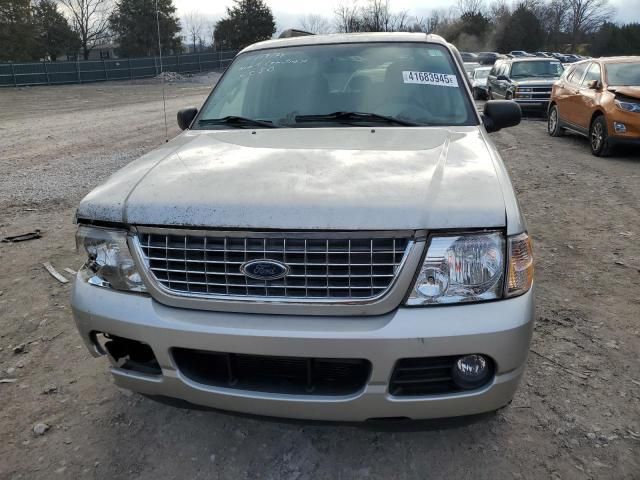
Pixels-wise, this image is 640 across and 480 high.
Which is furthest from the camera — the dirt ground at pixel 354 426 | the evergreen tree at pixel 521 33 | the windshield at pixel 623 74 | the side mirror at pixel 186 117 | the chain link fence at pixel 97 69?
the evergreen tree at pixel 521 33

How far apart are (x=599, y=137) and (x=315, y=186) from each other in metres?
8.71

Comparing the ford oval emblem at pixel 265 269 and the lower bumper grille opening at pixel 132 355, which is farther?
the lower bumper grille opening at pixel 132 355

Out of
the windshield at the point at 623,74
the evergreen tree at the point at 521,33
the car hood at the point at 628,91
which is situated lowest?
the car hood at the point at 628,91

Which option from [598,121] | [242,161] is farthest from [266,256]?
[598,121]

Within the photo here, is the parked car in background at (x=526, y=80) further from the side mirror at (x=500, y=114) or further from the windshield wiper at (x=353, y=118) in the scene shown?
the windshield wiper at (x=353, y=118)

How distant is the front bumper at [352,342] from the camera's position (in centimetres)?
189

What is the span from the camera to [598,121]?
9258 millimetres

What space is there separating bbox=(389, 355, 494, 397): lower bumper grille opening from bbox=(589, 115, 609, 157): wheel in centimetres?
840

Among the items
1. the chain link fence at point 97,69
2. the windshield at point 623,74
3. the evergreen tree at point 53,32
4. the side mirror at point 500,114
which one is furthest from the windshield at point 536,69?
the evergreen tree at point 53,32

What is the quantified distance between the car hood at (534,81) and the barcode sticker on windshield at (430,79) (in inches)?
503

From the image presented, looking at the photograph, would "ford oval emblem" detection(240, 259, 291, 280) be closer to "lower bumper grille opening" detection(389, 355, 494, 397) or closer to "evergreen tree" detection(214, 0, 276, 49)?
"lower bumper grille opening" detection(389, 355, 494, 397)

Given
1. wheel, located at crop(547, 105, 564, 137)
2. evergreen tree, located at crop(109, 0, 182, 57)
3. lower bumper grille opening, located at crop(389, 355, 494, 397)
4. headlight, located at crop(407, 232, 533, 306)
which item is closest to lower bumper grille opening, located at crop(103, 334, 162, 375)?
lower bumper grille opening, located at crop(389, 355, 494, 397)

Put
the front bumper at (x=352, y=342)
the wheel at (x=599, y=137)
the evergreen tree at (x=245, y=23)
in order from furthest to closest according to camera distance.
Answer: the evergreen tree at (x=245, y=23), the wheel at (x=599, y=137), the front bumper at (x=352, y=342)

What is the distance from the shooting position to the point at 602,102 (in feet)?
29.7
